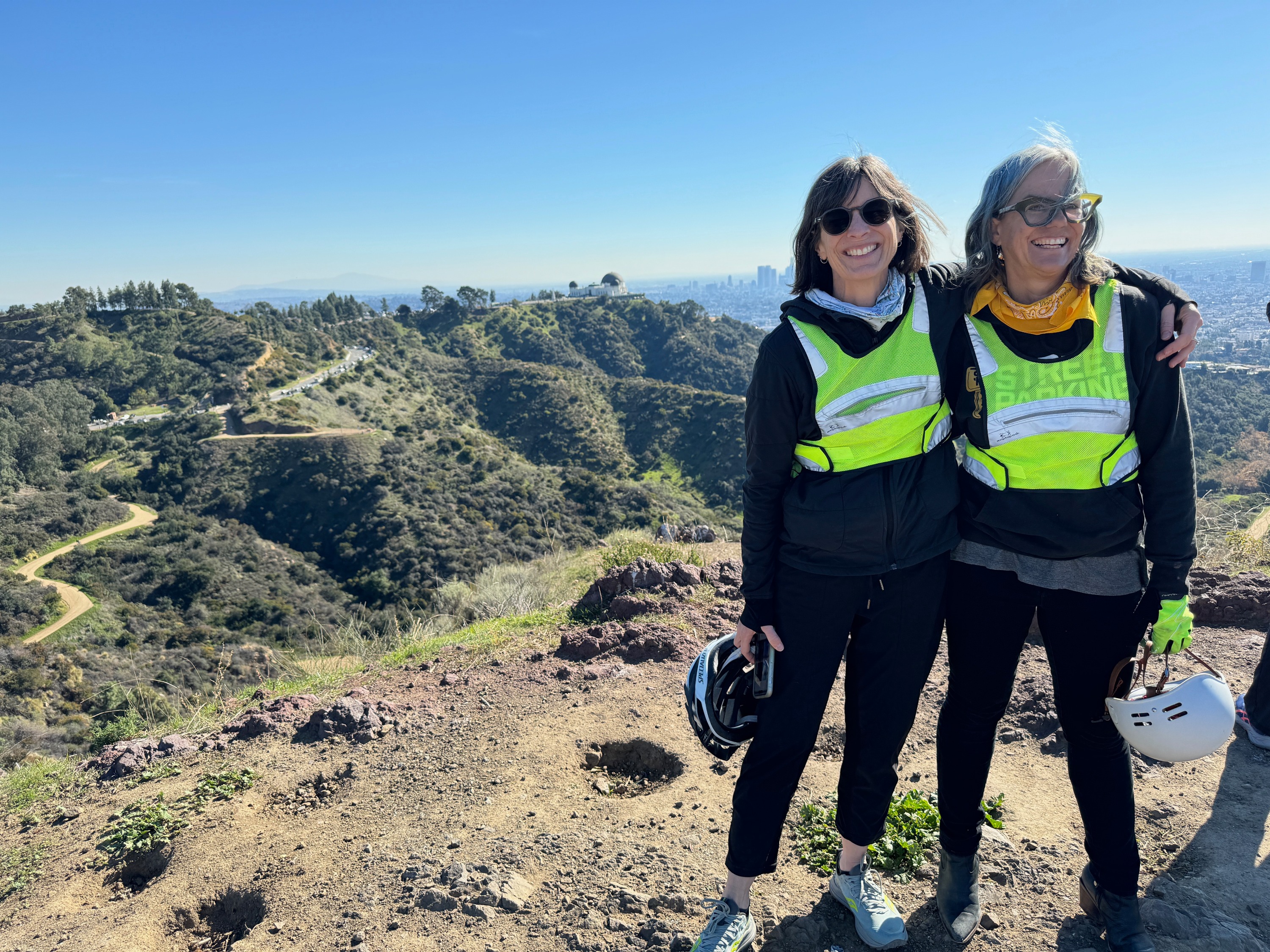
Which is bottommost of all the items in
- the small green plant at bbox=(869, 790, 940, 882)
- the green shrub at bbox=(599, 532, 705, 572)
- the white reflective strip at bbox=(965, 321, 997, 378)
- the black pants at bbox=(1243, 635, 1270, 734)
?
the green shrub at bbox=(599, 532, 705, 572)

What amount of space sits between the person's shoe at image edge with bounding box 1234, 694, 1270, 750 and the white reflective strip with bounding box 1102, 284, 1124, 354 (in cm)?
191

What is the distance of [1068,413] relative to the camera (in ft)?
5.02

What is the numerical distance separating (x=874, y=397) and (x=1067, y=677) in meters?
0.90

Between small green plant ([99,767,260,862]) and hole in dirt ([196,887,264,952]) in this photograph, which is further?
small green plant ([99,767,260,862])

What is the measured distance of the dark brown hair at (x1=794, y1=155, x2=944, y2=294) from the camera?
5.17 feet

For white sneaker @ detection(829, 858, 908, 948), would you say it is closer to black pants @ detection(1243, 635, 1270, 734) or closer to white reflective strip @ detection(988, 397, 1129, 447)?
white reflective strip @ detection(988, 397, 1129, 447)

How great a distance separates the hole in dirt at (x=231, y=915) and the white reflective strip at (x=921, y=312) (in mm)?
2741

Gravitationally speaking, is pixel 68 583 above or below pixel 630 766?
below

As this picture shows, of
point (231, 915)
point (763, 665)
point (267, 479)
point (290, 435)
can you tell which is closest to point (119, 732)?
point (231, 915)

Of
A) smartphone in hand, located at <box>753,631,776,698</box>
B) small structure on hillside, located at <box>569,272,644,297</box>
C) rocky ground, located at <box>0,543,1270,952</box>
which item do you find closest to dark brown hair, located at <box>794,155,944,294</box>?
smartphone in hand, located at <box>753,631,776,698</box>

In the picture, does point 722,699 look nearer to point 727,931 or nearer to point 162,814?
point 727,931

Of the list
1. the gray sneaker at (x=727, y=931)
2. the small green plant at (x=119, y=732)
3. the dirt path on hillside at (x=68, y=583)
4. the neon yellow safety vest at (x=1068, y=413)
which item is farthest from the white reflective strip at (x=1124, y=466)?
the dirt path on hillside at (x=68, y=583)

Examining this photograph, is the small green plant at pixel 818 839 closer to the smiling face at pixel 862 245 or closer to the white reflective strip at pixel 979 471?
the white reflective strip at pixel 979 471

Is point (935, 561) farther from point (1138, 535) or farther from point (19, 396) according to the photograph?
point (19, 396)
